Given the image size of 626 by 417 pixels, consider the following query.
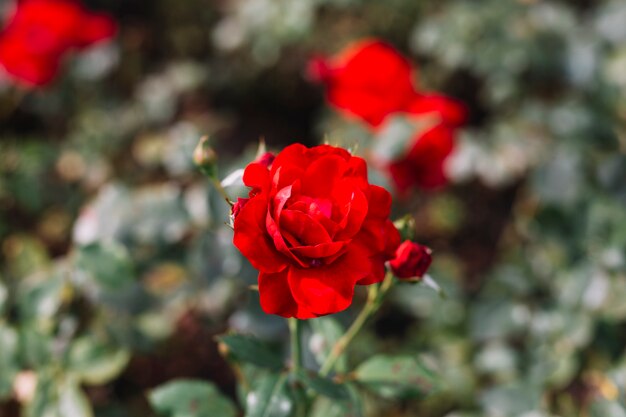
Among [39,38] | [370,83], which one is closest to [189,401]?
[370,83]

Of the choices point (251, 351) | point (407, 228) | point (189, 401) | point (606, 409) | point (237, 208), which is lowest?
point (606, 409)

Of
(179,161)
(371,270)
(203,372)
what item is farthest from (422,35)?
(371,270)

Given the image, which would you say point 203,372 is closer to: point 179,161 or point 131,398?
point 131,398

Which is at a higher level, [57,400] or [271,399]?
[271,399]

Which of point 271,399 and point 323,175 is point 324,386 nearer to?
point 271,399

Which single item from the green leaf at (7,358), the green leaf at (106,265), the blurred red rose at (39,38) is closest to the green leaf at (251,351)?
the green leaf at (106,265)

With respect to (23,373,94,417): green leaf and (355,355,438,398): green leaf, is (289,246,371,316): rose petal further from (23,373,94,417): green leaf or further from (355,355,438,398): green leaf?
(23,373,94,417): green leaf

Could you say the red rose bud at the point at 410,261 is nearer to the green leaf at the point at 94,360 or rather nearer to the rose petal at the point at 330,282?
the rose petal at the point at 330,282
